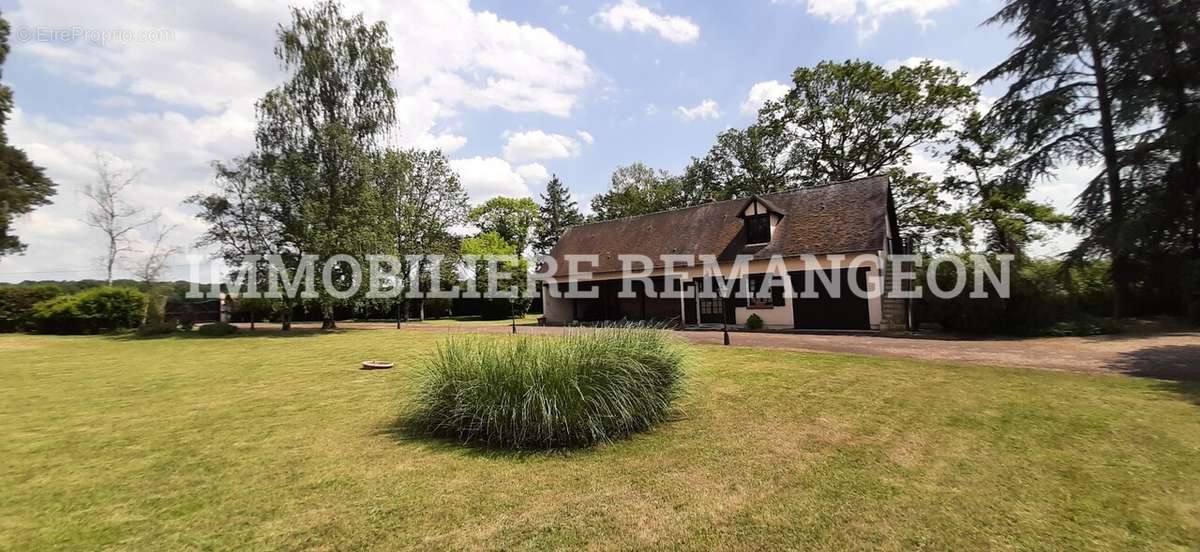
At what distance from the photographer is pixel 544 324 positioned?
1040 inches

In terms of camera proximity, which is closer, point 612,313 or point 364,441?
point 364,441

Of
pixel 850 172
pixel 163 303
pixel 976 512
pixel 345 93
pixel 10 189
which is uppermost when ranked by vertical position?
pixel 345 93

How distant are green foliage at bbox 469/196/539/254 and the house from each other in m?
18.3

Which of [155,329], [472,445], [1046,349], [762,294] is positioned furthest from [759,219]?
[155,329]

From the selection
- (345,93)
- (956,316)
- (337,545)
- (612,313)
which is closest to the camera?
(337,545)

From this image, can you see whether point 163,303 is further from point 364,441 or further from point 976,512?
point 976,512

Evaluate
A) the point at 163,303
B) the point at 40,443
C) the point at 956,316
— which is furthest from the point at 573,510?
the point at 163,303

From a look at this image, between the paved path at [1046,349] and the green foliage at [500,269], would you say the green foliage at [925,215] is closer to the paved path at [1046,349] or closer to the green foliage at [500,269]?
the paved path at [1046,349]

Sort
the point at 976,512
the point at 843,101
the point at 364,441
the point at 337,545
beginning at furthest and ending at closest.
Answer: the point at 843,101 → the point at 364,441 → the point at 976,512 → the point at 337,545

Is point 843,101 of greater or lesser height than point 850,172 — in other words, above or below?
above

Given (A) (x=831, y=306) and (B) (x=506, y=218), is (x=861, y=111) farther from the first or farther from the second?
(B) (x=506, y=218)

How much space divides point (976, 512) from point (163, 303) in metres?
32.1

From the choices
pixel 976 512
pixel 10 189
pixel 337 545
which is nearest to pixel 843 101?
pixel 976 512

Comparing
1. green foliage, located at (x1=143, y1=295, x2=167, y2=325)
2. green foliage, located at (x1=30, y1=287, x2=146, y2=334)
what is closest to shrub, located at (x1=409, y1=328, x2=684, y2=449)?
green foliage, located at (x1=143, y1=295, x2=167, y2=325)
